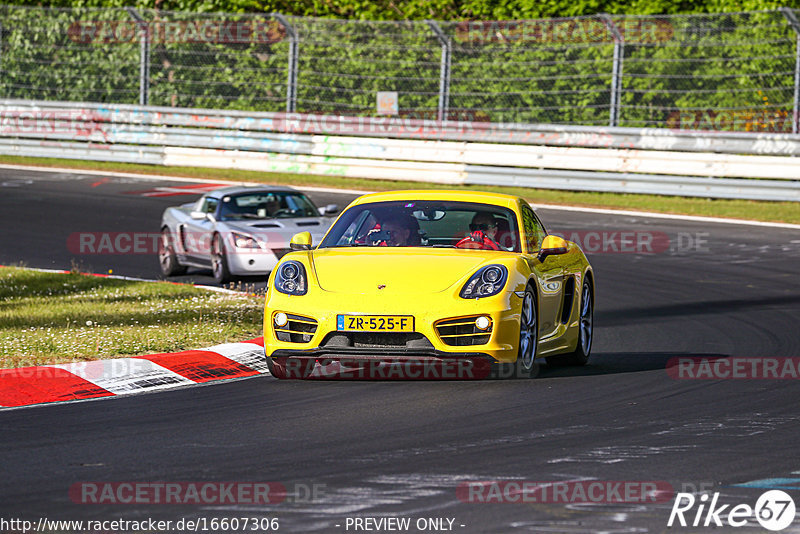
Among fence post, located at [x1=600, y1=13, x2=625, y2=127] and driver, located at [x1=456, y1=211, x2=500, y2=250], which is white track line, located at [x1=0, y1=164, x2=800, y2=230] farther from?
driver, located at [x1=456, y1=211, x2=500, y2=250]

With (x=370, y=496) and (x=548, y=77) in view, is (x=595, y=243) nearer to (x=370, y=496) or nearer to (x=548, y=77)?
(x=548, y=77)

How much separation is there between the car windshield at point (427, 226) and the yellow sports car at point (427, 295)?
10 mm

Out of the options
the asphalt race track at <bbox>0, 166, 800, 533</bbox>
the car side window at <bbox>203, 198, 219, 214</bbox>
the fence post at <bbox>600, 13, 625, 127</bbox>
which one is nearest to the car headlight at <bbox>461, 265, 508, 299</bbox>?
the asphalt race track at <bbox>0, 166, 800, 533</bbox>

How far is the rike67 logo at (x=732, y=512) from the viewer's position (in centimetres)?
547

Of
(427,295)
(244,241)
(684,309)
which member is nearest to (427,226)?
(427,295)

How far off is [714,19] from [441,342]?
16.4m

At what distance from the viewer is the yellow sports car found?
8.73m

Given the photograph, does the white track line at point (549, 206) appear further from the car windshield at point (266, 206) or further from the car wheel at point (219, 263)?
the car wheel at point (219, 263)

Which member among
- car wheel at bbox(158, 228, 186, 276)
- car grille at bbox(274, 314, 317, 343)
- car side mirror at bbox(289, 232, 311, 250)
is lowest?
car wheel at bbox(158, 228, 186, 276)

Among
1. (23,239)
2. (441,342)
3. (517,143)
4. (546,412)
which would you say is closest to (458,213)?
(441,342)

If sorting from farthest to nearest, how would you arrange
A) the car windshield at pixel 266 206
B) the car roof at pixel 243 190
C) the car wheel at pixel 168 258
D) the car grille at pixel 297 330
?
the car roof at pixel 243 190, the car wheel at pixel 168 258, the car windshield at pixel 266 206, the car grille at pixel 297 330

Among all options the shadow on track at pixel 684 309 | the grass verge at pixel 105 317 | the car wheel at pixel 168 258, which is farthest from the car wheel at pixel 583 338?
the car wheel at pixel 168 258

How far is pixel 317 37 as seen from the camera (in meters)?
27.2

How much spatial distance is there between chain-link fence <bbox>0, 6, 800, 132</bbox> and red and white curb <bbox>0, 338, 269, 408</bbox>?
1471 centimetres
